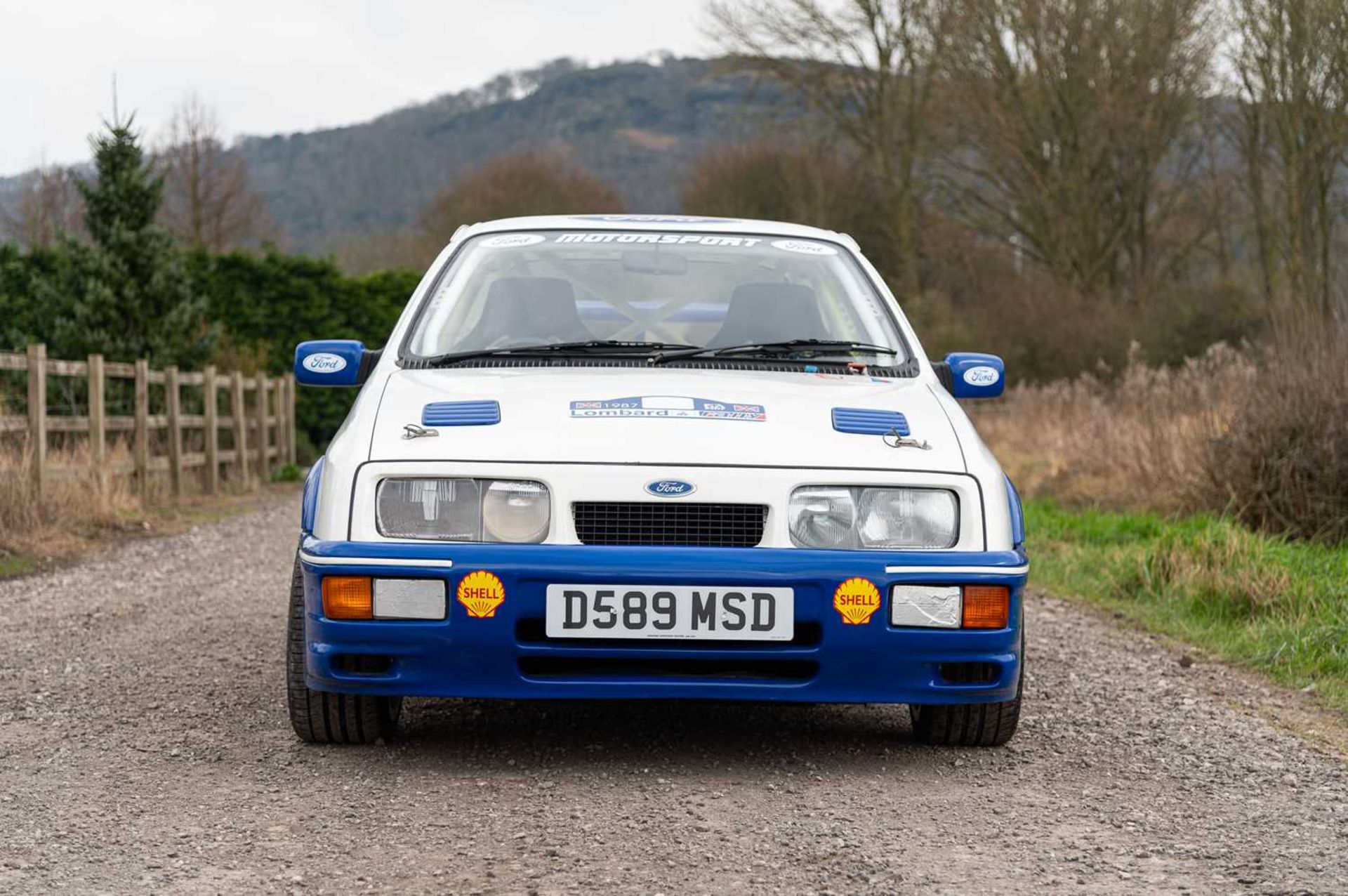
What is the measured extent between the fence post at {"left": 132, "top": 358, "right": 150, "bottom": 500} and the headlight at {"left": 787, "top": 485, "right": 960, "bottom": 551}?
1151cm

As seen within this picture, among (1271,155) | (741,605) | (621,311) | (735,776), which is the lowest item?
(735,776)

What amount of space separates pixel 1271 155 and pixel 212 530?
19605 millimetres

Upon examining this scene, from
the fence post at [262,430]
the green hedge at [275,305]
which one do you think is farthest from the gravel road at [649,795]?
the green hedge at [275,305]

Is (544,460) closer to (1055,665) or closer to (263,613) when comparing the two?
(1055,665)

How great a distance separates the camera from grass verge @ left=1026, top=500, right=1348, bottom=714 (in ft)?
20.2

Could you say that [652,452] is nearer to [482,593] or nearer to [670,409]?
Answer: [670,409]

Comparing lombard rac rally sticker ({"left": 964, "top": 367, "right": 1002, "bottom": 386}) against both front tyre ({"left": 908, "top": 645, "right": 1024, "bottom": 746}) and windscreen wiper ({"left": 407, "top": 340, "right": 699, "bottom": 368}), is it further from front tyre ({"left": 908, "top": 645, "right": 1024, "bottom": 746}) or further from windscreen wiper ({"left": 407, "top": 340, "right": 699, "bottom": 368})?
front tyre ({"left": 908, "top": 645, "right": 1024, "bottom": 746})

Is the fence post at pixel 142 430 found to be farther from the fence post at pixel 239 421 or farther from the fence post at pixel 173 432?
the fence post at pixel 239 421

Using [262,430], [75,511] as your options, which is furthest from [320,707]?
[262,430]

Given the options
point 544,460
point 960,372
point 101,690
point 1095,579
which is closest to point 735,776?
point 544,460

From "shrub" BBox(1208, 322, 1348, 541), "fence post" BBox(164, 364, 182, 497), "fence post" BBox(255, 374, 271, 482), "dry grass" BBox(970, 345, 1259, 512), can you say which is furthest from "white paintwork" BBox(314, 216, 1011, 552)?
"fence post" BBox(255, 374, 271, 482)

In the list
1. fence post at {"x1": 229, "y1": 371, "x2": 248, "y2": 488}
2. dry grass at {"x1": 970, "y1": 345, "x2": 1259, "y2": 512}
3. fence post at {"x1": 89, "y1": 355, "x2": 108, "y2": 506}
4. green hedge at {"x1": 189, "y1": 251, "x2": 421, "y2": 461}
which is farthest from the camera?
green hedge at {"x1": 189, "y1": 251, "x2": 421, "y2": 461}

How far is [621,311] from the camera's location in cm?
520

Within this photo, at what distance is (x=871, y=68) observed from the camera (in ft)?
97.7
